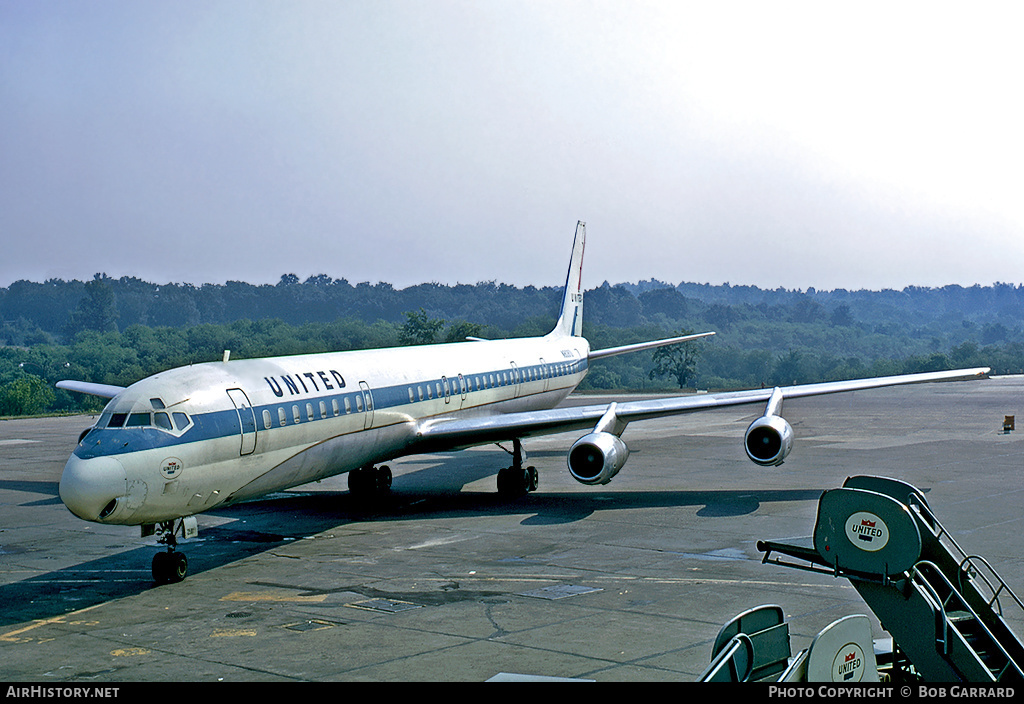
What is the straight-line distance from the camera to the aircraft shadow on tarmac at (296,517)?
16938 millimetres

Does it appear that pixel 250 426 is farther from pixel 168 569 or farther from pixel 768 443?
pixel 768 443

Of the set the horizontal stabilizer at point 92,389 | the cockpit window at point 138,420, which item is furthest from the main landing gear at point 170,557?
the horizontal stabilizer at point 92,389

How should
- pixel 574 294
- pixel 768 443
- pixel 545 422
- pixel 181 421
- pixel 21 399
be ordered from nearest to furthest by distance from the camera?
pixel 181 421, pixel 768 443, pixel 545 422, pixel 574 294, pixel 21 399

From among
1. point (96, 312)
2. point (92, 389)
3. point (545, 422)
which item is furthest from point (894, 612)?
point (96, 312)

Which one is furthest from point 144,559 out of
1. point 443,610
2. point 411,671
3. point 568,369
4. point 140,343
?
point 140,343

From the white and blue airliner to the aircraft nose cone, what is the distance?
19mm

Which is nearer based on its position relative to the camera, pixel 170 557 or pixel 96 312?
pixel 170 557

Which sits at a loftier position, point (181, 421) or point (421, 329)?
point (421, 329)

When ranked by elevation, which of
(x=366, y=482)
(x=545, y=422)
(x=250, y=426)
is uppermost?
(x=250, y=426)

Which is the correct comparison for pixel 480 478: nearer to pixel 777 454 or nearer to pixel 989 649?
pixel 777 454

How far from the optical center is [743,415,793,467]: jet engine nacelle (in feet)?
78.7

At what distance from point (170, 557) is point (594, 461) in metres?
9.78

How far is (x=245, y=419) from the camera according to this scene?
18.6 meters

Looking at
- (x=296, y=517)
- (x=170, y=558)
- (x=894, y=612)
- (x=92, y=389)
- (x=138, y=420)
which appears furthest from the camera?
(x=92, y=389)
